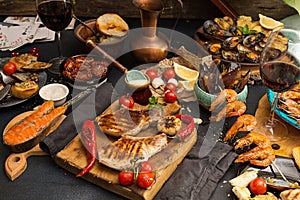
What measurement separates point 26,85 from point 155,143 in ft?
2.00

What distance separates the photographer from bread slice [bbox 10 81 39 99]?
5.27 ft

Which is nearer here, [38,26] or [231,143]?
[231,143]

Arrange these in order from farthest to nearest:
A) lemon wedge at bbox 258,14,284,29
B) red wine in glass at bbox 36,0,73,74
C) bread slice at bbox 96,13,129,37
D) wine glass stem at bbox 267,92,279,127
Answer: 1. lemon wedge at bbox 258,14,284,29
2. bread slice at bbox 96,13,129,37
3. red wine in glass at bbox 36,0,73,74
4. wine glass stem at bbox 267,92,279,127

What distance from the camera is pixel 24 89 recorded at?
5.26 feet

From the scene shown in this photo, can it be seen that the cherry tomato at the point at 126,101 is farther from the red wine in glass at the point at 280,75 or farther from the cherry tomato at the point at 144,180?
the red wine in glass at the point at 280,75

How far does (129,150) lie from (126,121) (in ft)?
0.53

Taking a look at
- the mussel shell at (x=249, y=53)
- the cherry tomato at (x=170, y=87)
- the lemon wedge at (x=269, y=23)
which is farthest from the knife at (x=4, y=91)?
the lemon wedge at (x=269, y=23)

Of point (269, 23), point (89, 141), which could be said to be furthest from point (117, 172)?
point (269, 23)

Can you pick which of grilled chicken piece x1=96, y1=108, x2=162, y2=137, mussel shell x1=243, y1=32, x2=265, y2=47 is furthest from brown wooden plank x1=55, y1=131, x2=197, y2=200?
mussel shell x1=243, y1=32, x2=265, y2=47

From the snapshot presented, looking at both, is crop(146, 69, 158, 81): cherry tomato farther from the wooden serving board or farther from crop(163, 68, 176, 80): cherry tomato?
the wooden serving board

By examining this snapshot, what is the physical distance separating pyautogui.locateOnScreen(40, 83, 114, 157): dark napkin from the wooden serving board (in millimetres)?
37

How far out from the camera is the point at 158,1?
180 centimetres

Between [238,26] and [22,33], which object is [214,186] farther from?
[22,33]

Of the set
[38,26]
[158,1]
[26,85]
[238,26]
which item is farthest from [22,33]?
[238,26]
